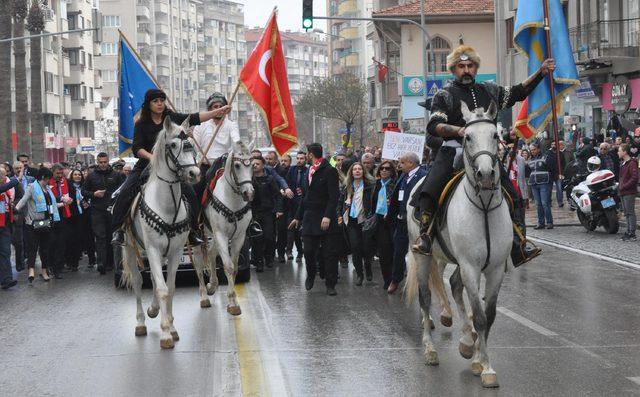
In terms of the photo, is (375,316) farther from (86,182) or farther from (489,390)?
(86,182)

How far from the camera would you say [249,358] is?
10148mm

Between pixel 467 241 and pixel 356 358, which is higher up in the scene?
pixel 467 241

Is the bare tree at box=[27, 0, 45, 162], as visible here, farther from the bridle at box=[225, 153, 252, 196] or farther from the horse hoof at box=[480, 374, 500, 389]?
the horse hoof at box=[480, 374, 500, 389]

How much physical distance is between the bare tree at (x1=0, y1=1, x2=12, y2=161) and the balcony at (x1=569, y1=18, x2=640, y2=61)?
20175 mm

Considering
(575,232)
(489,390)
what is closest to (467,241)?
(489,390)

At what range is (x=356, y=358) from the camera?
10.2m

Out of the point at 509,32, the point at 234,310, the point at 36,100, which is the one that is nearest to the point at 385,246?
the point at 234,310

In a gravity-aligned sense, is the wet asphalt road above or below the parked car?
below

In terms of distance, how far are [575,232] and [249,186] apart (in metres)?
13.6

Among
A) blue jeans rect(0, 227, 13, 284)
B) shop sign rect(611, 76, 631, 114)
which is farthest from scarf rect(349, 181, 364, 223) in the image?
shop sign rect(611, 76, 631, 114)

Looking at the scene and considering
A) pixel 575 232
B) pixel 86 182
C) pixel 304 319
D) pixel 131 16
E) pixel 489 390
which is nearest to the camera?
pixel 489 390

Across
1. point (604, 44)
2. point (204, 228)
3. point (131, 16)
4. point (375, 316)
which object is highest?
point (131, 16)

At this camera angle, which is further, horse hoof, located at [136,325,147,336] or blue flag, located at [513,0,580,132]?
blue flag, located at [513,0,580,132]

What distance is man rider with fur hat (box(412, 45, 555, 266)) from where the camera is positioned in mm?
9945
